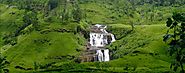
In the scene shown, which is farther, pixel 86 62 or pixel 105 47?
pixel 105 47

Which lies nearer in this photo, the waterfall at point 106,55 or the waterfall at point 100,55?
the waterfall at point 100,55

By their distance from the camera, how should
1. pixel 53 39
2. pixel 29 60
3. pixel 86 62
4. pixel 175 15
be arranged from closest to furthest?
pixel 175 15
pixel 86 62
pixel 29 60
pixel 53 39

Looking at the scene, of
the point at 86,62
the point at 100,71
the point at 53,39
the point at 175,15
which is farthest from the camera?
the point at 53,39

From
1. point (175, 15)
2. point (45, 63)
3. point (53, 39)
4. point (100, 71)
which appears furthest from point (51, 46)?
point (175, 15)

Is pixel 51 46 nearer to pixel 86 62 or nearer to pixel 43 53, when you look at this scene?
pixel 43 53

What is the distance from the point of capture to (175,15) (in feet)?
251

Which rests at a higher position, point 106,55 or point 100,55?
point 100,55

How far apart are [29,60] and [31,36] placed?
87.8 ft

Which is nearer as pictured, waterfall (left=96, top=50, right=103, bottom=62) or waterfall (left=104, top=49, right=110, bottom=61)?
waterfall (left=96, top=50, right=103, bottom=62)

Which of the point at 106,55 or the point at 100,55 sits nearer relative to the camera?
the point at 100,55

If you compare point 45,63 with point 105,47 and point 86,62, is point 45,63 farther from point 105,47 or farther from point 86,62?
point 105,47

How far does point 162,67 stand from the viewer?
141m

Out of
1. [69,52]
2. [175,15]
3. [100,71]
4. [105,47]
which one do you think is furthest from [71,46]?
[175,15]

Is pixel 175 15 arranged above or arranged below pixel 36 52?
above
